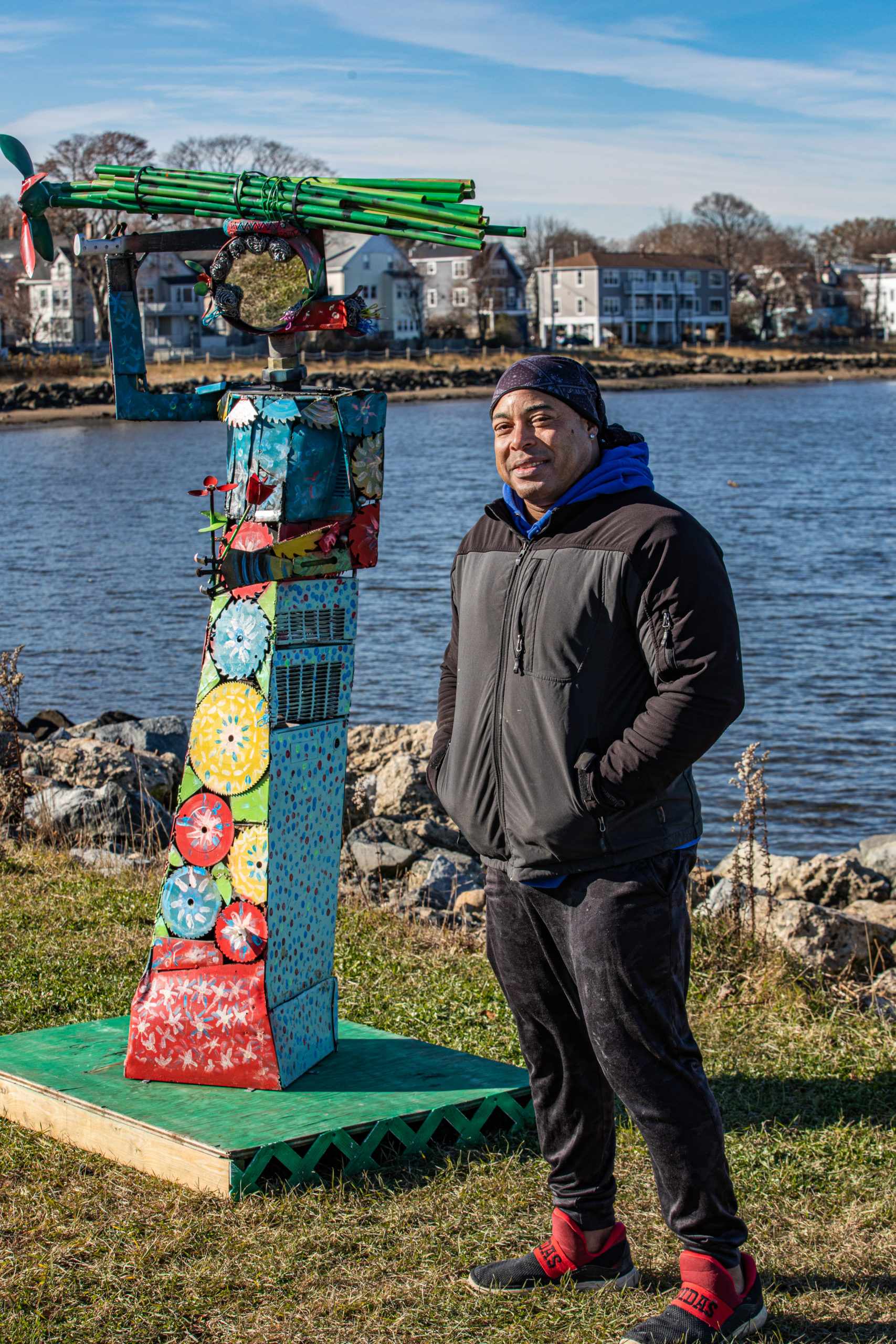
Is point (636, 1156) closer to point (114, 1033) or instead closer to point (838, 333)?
point (114, 1033)

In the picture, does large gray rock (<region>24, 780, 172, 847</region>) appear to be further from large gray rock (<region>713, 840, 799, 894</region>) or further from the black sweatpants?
the black sweatpants

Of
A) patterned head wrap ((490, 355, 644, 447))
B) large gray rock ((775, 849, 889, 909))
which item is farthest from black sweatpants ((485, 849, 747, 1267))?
large gray rock ((775, 849, 889, 909))

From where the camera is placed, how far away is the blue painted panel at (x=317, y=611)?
4.79 m

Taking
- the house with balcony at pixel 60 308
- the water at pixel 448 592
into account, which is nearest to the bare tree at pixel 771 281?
the house with balcony at pixel 60 308

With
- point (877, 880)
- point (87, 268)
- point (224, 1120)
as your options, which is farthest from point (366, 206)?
point (87, 268)

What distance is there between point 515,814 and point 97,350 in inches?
3041

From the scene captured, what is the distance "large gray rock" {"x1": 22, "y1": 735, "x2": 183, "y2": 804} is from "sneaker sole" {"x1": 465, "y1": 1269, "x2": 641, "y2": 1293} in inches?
244

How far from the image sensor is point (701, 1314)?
3412mm

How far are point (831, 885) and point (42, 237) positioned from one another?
554 centimetres

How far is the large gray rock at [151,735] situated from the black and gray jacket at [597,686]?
26.6 feet

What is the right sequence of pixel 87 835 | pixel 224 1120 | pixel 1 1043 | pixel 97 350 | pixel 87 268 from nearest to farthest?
pixel 224 1120 < pixel 1 1043 < pixel 87 835 < pixel 87 268 < pixel 97 350

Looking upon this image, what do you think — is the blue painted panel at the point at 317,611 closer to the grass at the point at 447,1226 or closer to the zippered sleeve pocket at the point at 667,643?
the grass at the point at 447,1226

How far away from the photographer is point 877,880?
878 centimetres

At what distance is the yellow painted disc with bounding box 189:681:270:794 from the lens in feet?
15.6
